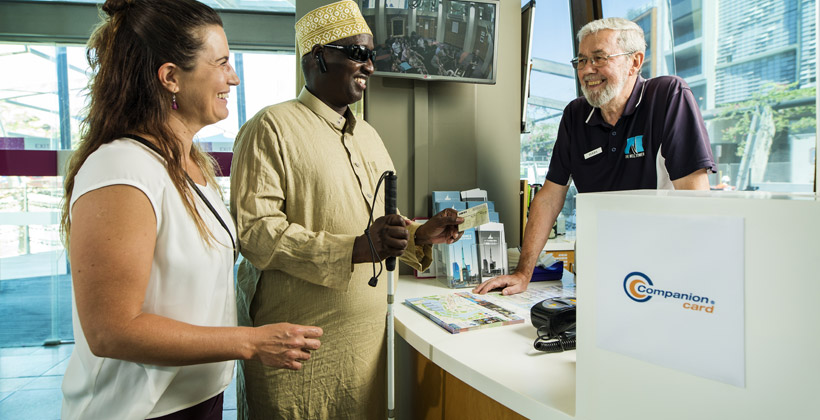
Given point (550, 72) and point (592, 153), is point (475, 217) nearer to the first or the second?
point (592, 153)

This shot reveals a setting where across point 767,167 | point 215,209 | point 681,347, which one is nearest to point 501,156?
point 767,167

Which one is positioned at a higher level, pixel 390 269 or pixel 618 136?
pixel 618 136

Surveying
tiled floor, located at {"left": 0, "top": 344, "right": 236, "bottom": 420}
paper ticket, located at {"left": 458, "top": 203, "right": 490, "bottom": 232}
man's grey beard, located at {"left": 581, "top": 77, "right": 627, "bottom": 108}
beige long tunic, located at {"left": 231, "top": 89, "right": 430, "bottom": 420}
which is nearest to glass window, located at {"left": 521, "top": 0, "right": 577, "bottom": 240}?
man's grey beard, located at {"left": 581, "top": 77, "right": 627, "bottom": 108}

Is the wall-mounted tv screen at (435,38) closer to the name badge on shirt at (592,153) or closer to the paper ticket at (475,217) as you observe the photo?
the name badge on shirt at (592,153)

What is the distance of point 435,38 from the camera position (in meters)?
2.27

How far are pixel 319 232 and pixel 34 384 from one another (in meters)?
3.70

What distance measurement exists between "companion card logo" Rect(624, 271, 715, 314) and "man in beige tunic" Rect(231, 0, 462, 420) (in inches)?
24.4

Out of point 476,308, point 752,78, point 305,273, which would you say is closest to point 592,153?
point 476,308

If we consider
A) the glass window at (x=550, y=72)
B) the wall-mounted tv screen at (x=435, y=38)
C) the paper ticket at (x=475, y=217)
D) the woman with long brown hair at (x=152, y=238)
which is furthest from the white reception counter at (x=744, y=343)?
the glass window at (x=550, y=72)

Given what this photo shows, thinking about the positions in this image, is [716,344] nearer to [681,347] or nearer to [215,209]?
[681,347]

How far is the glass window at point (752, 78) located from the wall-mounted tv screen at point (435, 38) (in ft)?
4.96

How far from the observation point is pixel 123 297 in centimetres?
84

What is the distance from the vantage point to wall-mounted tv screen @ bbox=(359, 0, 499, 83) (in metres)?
2.20

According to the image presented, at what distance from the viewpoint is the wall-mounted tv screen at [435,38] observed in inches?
86.5
